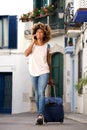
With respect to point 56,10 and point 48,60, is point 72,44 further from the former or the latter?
point 48,60

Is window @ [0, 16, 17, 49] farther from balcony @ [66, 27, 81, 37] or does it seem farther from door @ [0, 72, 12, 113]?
balcony @ [66, 27, 81, 37]

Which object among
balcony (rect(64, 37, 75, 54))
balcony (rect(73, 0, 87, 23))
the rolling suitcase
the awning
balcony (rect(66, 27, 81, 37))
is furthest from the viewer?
balcony (rect(64, 37, 75, 54))

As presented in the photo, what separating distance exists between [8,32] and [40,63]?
73.4 ft

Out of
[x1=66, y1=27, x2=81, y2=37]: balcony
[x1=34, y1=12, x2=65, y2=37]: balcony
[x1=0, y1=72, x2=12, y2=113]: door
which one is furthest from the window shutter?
[x1=66, y1=27, x2=81, y2=37]: balcony

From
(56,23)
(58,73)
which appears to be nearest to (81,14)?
(56,23)

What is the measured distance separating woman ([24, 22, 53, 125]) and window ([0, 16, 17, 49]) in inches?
867

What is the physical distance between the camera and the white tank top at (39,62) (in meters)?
10.1

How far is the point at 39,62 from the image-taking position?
10.1 meters

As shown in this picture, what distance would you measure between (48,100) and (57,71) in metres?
19.6

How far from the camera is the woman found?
33.1 ft

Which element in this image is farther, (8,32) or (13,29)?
(8,32)

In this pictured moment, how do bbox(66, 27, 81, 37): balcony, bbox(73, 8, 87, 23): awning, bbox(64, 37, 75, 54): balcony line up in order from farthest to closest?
bbox(64, 37, 75, 54): balcony, bbox(66, 27, 81, 37): balcony, bbox(73, 8, 87, 23): awning

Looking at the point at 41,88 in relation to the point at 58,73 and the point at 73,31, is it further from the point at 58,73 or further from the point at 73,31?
the point at 58,73

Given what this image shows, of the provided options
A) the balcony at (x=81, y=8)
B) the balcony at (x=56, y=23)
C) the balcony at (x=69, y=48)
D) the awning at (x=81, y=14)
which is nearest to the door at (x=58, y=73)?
the balcony at (x=56, y=23)
